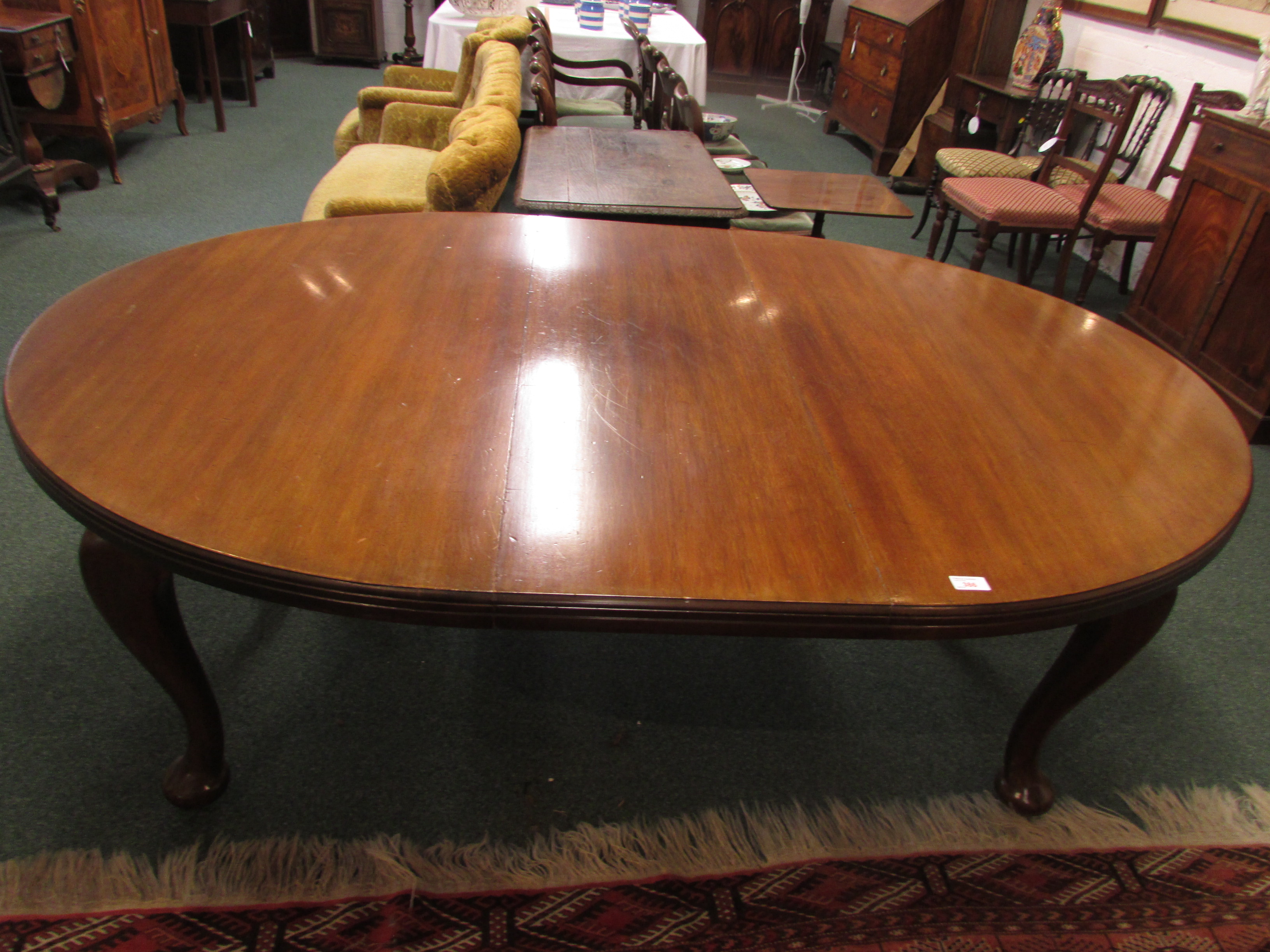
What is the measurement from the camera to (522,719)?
144 centimetres

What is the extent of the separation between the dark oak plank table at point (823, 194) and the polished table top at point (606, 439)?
4.43 ft

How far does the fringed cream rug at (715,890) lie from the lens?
1.10 metres

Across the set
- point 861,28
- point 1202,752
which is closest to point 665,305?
point 1202,752

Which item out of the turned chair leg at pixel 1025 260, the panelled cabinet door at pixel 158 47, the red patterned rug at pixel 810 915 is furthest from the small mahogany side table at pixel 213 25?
the red patterned rug at pixel 810 915

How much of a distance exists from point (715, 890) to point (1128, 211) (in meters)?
3.05

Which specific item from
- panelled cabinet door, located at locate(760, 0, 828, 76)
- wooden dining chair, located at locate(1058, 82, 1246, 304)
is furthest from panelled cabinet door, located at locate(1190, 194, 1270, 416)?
panelled cabinet door, located at locate(760, 0, 828, 76)

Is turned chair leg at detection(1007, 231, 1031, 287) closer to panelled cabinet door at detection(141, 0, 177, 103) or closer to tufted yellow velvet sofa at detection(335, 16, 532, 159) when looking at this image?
tufted yellow velvet sofa at detection(335, 16, 532, 159)

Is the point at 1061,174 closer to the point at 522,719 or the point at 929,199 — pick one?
the point at 929,199

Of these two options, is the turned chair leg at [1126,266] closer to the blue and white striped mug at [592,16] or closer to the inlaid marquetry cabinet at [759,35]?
the blue and white striped mug at [592,16]

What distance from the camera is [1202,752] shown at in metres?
1.49

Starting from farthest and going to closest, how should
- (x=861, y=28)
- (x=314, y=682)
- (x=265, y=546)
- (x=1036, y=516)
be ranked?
(x=861, y=28) → (x=314, y=682) → (x=1036, y=516) → (x=265, y=546)

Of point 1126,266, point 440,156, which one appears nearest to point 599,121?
point 440,156

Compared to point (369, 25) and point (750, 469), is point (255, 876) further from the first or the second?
point (369, 25)

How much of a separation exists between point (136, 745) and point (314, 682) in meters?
0.29
